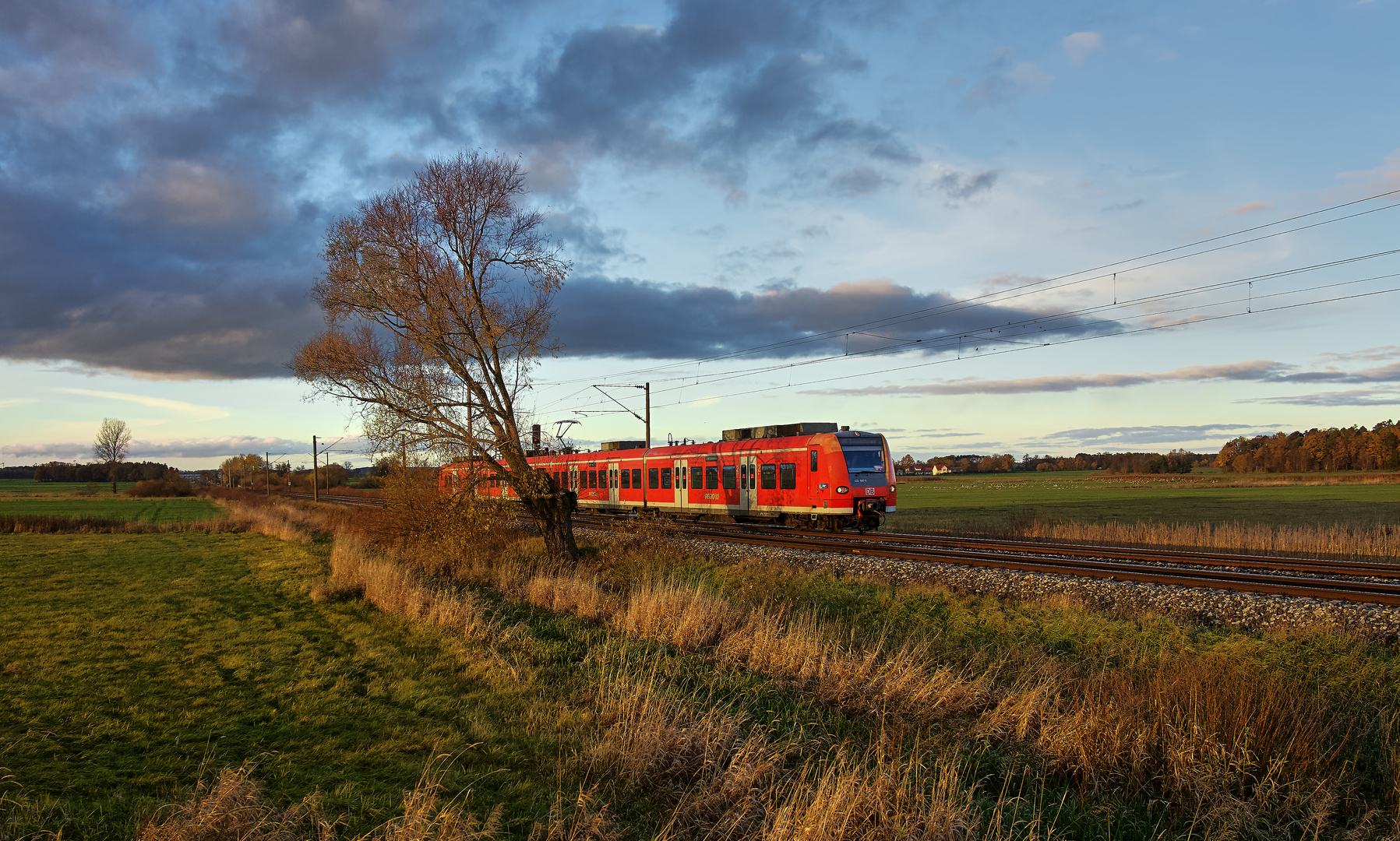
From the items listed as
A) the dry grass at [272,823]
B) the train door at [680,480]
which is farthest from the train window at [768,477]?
the dry grass at [272,823]

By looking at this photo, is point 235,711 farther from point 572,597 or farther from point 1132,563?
point 1132,563

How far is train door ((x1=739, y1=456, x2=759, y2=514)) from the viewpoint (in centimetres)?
2661

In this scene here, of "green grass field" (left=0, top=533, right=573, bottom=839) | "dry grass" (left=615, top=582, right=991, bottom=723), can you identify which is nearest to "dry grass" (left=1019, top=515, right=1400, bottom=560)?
"dry grass" (left=615, top=582, right=991, bottom=723)

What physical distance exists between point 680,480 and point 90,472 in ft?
578

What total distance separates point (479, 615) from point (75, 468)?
642ft

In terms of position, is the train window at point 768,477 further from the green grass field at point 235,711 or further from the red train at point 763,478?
the green grass field at point 235,711

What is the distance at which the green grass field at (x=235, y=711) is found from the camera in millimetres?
5953

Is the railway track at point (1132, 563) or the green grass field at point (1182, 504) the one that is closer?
the railway track at point (1132, 563)

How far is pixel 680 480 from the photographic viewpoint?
29891 millimetres

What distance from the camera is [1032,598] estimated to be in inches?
525

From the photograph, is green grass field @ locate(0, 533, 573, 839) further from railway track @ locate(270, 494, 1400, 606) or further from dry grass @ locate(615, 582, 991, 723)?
railway track @ locate(270, 494, 1400, 606)

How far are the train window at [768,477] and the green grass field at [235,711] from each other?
14412 millimetres

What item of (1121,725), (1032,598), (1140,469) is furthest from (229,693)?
(1140,469)

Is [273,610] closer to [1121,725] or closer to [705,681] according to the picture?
[705,681]
